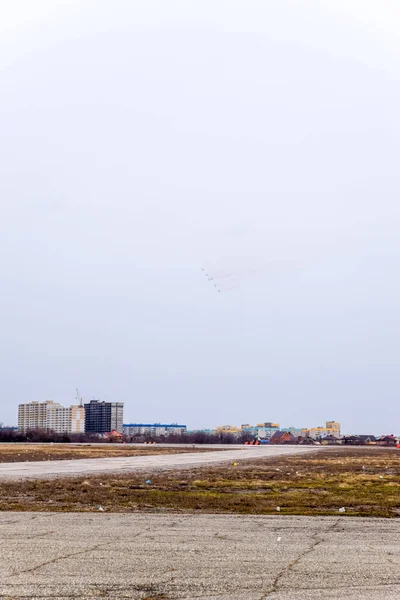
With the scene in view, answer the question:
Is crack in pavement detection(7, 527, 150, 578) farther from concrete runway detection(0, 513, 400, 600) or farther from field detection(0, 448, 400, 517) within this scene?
field detection(0, 448, 400, 517)

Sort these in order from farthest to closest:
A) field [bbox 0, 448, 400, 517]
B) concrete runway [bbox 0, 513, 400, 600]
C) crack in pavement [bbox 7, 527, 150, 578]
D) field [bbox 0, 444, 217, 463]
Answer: field [bbox 0, 444, 217, 463]
field [bbox 0, 448, 400, 517]
crack in pavement [bbox 7, 527, 150, 578]
concrete runway [bbox 0, 513, 400, 600]

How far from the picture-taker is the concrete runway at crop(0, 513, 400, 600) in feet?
31.5

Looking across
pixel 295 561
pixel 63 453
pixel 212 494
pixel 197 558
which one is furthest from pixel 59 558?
pixel 63 453

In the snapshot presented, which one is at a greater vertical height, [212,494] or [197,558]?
[197,558]

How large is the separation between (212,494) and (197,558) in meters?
13.4

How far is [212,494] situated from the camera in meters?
25.2

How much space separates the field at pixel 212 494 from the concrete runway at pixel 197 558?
2.69 meters

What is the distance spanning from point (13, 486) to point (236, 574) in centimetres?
1870

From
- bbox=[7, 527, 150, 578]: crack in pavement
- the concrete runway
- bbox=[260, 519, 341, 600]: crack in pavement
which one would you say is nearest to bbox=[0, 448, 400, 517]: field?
the concrete runway

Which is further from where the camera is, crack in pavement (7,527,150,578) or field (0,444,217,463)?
field (0,444,217,463)

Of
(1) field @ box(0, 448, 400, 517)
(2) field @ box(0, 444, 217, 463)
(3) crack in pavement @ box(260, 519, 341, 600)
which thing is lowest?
(2) field @ box(0, 444, 217, 463)

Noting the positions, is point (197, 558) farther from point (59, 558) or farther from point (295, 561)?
point (59, 558)

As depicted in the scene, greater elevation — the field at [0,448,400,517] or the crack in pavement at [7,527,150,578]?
the crack in pavement at [7,527,150,578]

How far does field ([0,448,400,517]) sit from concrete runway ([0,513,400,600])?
8.83 ft
